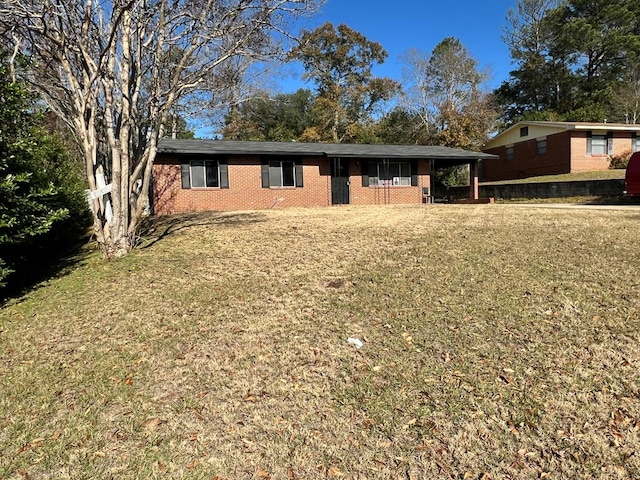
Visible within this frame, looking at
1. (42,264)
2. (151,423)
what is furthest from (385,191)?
(151,423)

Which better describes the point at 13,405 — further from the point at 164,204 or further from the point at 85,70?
the point at 164,204

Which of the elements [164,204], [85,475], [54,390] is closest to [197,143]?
[164,204]

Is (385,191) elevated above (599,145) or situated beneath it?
situated beneath

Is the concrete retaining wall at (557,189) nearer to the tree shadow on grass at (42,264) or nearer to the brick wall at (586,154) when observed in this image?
the brick wall at (586,154)

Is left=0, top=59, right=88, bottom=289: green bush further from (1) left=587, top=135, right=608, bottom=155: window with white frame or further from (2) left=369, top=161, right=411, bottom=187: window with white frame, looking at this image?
(1) left=587, top=135, right=608, bottom=155: window with white frame

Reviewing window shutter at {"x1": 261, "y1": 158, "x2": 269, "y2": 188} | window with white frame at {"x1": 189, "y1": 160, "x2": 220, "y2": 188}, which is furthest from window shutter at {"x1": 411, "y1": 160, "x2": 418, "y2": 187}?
window with white frame at {"x1": 189, "y1": 160, "x2": 220, "y2": 188}

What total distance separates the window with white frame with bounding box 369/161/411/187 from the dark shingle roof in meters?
0.59

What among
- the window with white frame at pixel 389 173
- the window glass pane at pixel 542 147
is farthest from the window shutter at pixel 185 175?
the window glass pane at pixel 542 147

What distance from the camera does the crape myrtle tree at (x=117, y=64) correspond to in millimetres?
7105

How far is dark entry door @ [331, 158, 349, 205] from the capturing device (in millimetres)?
18031

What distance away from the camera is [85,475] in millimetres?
2637

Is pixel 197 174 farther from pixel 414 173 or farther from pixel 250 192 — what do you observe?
pixel 414 173

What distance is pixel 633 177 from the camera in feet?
45.5

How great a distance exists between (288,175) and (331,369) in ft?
45.8
